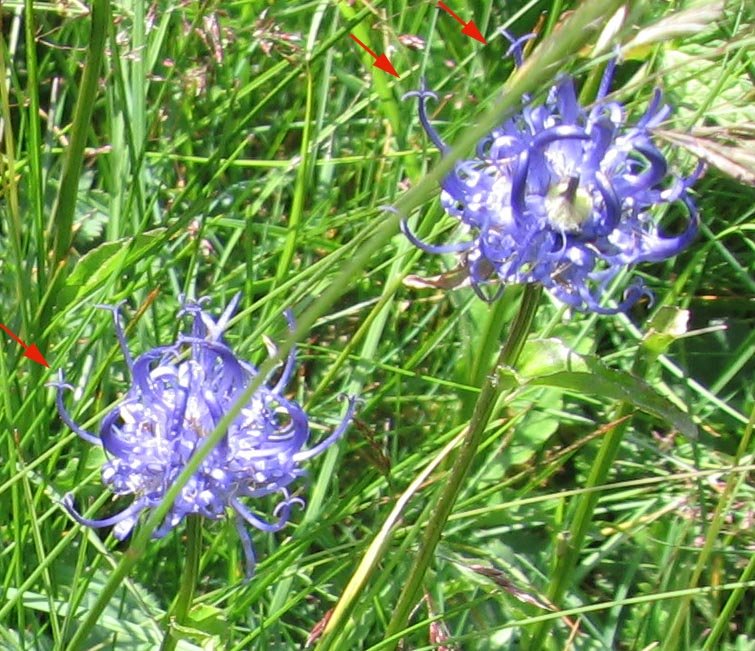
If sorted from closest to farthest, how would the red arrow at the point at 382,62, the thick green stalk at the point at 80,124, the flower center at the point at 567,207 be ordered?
1. the flower center at the point at 567,207
2. the thick green stalk at the point at 80,124
3. the red arrow at the point at 382,62

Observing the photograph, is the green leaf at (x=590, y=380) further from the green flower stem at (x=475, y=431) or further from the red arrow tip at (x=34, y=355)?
the red arrow tip at (x=34, y=355)

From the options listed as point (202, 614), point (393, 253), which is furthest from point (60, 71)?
point (202, 614)

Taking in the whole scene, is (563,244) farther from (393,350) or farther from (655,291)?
(655,291)

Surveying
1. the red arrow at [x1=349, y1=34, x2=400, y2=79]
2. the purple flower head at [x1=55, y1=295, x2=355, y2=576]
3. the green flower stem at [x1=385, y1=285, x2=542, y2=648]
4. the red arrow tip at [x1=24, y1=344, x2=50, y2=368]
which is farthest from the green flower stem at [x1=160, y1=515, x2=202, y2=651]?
the red arrow at [x1=349, y1=34, x2=400, y2=79]

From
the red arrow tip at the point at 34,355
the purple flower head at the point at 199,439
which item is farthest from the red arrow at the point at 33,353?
the purple flower head at the point at 199,439

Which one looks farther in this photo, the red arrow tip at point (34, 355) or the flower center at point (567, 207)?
the red arrow tip at point (34, 355)

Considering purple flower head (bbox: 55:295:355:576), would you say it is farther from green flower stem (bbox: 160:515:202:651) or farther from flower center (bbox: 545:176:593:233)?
flower center (bbox: 545:176:593:233)
